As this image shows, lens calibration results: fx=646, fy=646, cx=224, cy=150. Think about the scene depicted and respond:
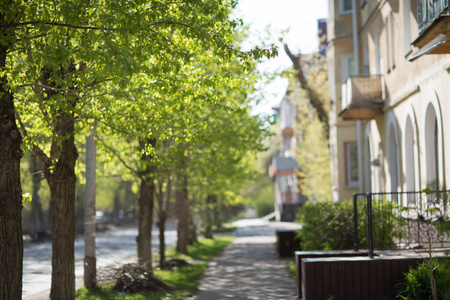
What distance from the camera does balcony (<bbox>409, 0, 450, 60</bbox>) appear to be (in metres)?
10.1

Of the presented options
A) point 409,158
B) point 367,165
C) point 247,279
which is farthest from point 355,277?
point 367,165

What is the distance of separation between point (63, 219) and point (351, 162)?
1691 centimetres

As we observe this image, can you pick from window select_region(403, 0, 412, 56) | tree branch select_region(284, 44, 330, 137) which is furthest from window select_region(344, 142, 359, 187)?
window select_region(403, 0, 412, 56)

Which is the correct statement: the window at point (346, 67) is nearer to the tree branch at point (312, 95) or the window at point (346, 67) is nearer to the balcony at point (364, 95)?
the tree branch at point (312, 95)

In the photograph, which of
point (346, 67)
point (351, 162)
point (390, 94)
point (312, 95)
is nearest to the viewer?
point (390, 94)

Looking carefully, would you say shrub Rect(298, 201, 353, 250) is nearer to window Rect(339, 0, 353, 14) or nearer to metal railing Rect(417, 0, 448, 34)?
metal railing Rect(417, 0, 448, 34)

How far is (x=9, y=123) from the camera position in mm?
8234

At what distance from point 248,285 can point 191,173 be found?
5.84 metres

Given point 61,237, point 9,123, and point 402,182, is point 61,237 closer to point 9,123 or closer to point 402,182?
point 9,123

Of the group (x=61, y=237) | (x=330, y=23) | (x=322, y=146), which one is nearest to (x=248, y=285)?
(x=61, y=237)

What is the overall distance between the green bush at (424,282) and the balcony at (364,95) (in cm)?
1011

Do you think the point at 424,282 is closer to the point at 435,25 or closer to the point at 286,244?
the point at 435,25

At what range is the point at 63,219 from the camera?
36.9 feet

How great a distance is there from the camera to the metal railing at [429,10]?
36.2 feet
